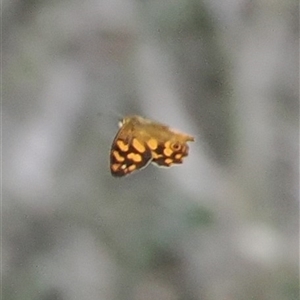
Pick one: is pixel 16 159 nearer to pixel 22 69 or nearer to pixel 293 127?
pixel 22 69

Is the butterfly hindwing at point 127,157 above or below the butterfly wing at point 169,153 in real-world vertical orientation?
below

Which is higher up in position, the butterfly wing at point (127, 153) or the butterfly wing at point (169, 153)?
the butterfly wing at point (169, 153)

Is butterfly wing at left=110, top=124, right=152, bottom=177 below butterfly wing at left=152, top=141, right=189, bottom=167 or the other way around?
below
